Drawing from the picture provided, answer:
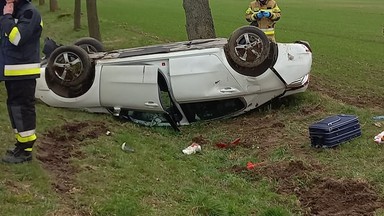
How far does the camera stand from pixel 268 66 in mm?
8414

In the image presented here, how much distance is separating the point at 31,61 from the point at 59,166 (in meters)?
1.10

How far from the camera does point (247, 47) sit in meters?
8.37

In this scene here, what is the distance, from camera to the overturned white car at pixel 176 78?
8.19 m

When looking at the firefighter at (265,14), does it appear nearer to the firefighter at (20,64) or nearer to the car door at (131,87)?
the car door at (131,87)

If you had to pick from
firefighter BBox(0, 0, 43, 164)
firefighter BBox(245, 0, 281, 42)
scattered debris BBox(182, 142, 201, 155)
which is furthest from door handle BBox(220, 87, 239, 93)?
firefighter BBox(0, 0, 43, 164)

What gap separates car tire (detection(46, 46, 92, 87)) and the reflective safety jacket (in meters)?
2.72

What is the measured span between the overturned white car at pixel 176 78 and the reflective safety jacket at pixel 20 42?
273 cm

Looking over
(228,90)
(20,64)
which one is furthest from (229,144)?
(20,64)

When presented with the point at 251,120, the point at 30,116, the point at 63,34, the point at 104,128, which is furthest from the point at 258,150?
the point at 63,34

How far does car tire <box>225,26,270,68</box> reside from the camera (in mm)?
8289

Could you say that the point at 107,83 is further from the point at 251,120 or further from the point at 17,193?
the point at 17,193

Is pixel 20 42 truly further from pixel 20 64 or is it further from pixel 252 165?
pixel 252 165

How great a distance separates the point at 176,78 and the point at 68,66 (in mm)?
1559

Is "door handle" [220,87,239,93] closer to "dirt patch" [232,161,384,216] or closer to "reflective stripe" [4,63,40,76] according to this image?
"dirt patch" [232,161,384,216]
